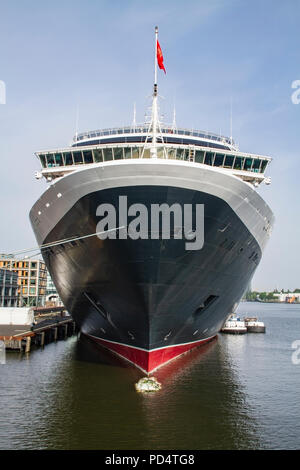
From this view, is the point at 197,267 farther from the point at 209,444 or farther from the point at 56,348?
the point at 56,348

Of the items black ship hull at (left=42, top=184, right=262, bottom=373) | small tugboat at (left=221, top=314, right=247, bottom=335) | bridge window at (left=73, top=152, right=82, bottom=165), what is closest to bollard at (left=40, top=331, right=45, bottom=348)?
black ship hull at (left=42, top=184, right=262, bottom=373)

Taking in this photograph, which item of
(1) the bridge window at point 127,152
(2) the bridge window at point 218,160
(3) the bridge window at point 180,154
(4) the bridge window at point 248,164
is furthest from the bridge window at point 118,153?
(4) the bridge window at point 248,164

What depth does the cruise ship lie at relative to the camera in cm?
1555

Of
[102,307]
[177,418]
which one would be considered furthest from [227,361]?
[177,418]

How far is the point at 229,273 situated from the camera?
1984cm

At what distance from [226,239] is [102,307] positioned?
7296mm

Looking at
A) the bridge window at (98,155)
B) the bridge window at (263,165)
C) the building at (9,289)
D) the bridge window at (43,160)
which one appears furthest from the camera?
the building at (9,289)

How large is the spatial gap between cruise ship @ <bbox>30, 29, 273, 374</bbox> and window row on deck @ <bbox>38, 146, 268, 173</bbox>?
2.4 inches

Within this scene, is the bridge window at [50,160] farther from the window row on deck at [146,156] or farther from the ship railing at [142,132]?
the ship railing at [142,132]

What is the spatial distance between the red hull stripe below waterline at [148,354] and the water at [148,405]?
572 millimetres

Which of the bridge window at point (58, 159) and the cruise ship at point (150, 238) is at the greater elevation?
the bridge window at point (58, 159)

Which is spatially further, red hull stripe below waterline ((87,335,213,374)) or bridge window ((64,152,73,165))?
bridge window ((64,152,73,165))

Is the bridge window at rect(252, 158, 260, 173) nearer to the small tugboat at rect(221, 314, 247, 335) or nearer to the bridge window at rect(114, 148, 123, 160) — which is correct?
the bridge window at rect(114, 148, 123, 160)

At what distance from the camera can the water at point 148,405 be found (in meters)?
11.8
